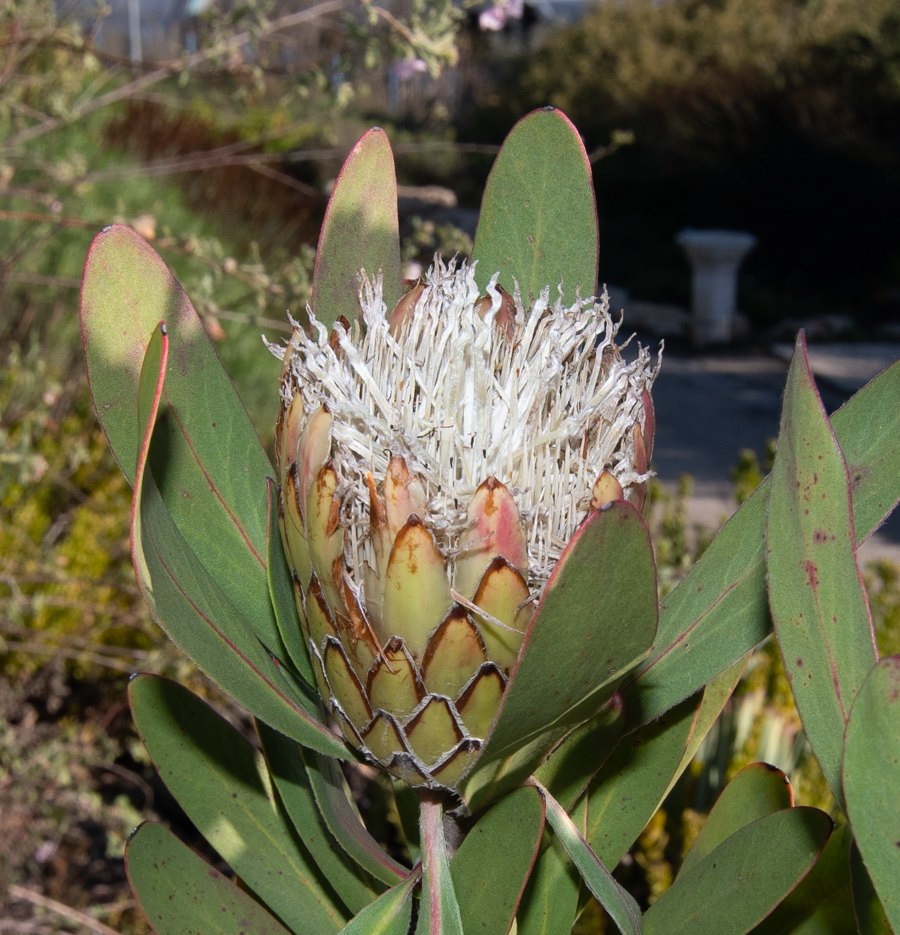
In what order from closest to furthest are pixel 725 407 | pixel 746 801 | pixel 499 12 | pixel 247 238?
pixel 746 801 → pixel 499 12 → pixel 247 238 → pixel 725 407

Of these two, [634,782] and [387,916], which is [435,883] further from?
[634,782]

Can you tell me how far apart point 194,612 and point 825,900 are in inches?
16.8

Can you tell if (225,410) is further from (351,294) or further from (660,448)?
(660,448)

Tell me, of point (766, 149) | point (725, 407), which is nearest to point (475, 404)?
point (725, 407)

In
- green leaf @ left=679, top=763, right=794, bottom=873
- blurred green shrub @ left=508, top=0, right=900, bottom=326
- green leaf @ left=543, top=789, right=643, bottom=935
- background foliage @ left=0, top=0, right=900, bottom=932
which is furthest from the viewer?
blurred green shrub @ left=508, top=0, right=900, bottom=326

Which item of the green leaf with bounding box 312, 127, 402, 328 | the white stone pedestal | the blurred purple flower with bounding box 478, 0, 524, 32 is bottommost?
the white stone pedestal

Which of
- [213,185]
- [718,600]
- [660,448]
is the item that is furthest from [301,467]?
[213,185]

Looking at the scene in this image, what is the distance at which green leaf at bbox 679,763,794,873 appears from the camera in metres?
0.60

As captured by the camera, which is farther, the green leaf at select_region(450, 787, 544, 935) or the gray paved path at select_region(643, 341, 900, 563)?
the gray paved path at select_region(643, 341, 900, 563)

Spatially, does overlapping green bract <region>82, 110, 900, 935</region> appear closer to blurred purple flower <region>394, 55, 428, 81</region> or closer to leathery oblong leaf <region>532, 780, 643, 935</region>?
leathery oblong leaf <region>532, 780, 643, 935</region>

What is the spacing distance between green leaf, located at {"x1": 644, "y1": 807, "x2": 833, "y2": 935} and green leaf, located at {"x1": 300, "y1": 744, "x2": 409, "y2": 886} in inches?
6.8

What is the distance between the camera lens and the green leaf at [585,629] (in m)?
0.38

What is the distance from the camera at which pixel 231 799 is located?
26.5 inches

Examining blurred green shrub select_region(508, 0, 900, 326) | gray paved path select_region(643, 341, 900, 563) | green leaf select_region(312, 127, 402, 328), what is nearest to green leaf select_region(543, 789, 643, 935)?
green leaf select_region(312, 127, 402, 328)
